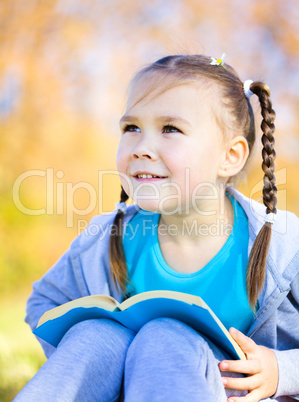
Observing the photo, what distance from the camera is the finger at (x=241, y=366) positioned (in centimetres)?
86

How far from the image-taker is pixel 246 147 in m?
1.20

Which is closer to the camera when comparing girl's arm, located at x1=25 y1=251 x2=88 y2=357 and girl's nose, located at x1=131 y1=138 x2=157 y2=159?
girl's nose, located at x1=131 y1=138 x2=157 y2=159

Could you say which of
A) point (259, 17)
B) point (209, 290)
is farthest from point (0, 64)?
point (209, 290)

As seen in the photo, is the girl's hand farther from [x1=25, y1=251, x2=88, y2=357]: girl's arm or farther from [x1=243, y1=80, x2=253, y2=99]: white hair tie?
[x1=243, y1=80, x2=253, y2=99]: white hair tie

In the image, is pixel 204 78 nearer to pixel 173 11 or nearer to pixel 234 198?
pixel 234 198

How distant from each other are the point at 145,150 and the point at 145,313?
37 cm

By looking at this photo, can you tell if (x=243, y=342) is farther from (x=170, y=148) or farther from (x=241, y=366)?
(x=170, y=148)

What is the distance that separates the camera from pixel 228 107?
115cm

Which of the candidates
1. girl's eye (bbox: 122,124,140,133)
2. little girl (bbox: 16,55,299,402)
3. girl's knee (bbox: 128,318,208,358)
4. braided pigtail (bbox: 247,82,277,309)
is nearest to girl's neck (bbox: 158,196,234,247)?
little girl (bbox: 16,55,299,402)

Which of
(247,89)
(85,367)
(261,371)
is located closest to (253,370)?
(261,371)

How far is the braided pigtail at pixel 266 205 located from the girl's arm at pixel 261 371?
13 cm

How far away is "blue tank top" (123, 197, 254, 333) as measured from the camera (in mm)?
1090

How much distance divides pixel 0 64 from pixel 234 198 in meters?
1.61

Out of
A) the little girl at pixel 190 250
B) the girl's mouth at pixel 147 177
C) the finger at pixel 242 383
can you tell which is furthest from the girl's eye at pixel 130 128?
the finger at pixel 242 383
